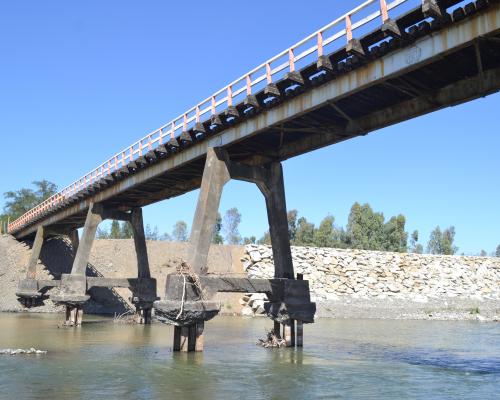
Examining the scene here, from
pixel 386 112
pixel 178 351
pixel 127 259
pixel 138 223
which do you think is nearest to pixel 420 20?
pixel 386 112

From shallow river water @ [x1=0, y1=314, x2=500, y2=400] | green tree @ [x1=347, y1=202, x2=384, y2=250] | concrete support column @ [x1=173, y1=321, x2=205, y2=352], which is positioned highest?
green tree @ [x1=347, y1=202, x2=384, y2=250]

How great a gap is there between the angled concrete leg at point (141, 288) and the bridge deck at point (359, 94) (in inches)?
369

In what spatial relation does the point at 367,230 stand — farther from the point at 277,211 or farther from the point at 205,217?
the point at 205,217

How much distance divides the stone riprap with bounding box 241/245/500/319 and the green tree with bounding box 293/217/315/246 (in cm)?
3674

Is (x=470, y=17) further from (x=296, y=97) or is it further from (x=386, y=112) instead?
(x=296, y=97)

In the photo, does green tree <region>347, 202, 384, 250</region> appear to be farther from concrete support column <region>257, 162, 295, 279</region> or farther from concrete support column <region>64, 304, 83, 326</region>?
concrete support column <region>257, 162, 295, 279</region>

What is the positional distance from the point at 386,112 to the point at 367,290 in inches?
1467

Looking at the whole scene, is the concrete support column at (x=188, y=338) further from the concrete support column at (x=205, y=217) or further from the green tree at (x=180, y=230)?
the green tree at (x=180, y=230)

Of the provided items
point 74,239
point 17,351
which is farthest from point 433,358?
point 74,239

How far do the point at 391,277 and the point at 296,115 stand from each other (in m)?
40.9

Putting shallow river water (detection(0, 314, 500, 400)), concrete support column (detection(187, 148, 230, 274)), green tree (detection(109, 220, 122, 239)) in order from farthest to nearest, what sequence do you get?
green tree (detection(109, 220, 122, 239)), concrete support column (detection(187, 148, 230, 274)), shallow river water (detection(0, 314, 500, 400))

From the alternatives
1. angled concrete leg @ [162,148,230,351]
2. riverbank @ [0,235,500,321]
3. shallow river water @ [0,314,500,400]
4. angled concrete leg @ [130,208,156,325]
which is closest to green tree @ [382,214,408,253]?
riverbank @ [0,235,500,321]

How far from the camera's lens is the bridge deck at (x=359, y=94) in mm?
12555

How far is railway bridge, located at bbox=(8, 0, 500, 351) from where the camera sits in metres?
12.9
